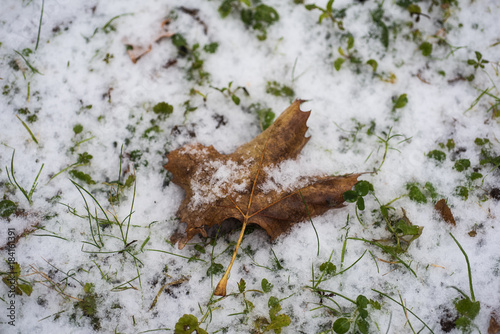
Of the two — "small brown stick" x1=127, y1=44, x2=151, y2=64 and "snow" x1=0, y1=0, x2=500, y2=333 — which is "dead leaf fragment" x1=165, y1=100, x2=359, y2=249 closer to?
"snow" x1=0, y1=0, x2=500, y2=333

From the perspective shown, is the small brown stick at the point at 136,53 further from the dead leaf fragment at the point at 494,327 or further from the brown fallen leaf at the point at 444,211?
the dead leaf fragment at the point at 494,327

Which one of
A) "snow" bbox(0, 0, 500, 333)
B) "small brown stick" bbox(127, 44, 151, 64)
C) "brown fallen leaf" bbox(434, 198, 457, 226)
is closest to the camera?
"snow" bbox(0, 0, 500, 333)

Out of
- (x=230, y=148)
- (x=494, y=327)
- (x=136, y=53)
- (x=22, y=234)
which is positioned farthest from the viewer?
(x=136, y=53)

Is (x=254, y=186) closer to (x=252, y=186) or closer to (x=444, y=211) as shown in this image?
(x=252, y=186)

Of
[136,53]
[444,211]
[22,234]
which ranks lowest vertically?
[444,211]

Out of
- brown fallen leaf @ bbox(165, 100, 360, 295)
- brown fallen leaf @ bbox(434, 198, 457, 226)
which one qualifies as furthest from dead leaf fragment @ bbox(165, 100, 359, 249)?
brown fallen leaf @ bbox(434, 198, 457, 226)

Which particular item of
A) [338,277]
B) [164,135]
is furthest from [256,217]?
[164,135]

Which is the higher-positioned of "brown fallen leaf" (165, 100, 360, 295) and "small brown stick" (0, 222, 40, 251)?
"brown fallen leaf" (165, 100, 360, 295)

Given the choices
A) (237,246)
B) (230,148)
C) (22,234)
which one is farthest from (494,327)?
(22,234)
